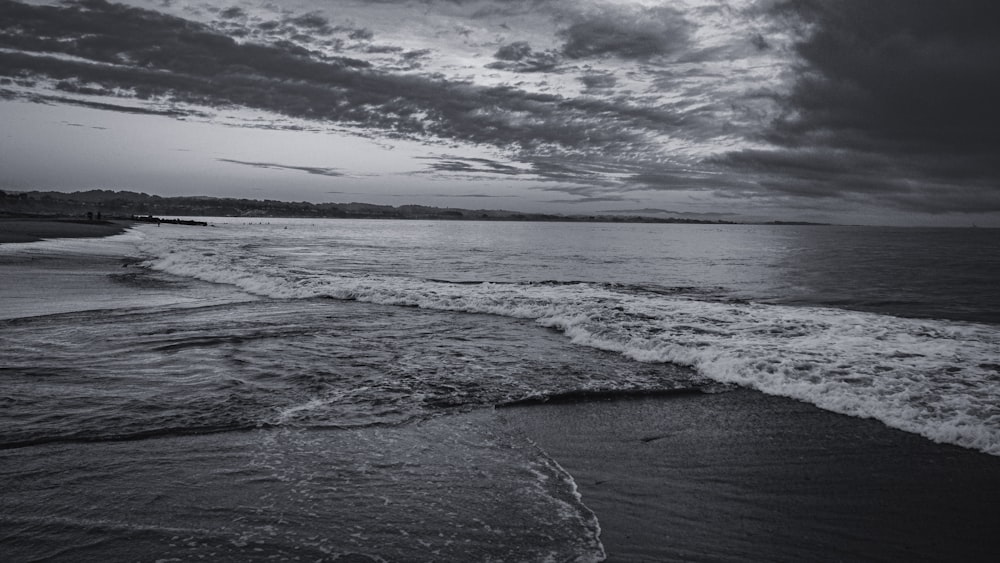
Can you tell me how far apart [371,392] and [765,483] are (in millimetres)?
5525

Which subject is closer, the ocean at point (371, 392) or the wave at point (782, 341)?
the ocean at point (371, 392)

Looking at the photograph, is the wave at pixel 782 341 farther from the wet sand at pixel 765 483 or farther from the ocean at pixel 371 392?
the wet sand at pixel 765 483

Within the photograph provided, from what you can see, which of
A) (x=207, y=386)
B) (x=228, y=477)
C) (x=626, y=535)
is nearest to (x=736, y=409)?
(x=626, y=535)

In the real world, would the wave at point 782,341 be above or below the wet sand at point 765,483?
above

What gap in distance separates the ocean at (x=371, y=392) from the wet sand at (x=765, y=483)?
426mm

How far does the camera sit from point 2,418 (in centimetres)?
671

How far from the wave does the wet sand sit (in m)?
0.90

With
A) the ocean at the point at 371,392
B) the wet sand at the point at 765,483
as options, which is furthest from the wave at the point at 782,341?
the wet sand at the point at 765,483

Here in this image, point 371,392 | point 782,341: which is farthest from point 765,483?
point 782,341

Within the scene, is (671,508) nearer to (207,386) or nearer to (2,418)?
(207,386)

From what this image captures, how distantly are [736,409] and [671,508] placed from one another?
374 cm

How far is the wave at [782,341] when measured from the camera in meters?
8.33

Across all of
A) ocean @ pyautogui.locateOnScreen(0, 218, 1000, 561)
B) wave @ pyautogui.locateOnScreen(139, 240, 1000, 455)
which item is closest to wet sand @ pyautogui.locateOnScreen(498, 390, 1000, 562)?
ocean @ pyautogui.locateOnScreen(0, 218, 1000, 561)

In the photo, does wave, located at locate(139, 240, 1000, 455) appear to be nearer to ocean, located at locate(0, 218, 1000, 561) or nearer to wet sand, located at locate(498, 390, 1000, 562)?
ocean, located at locate(0, 218, 1000, 561)
